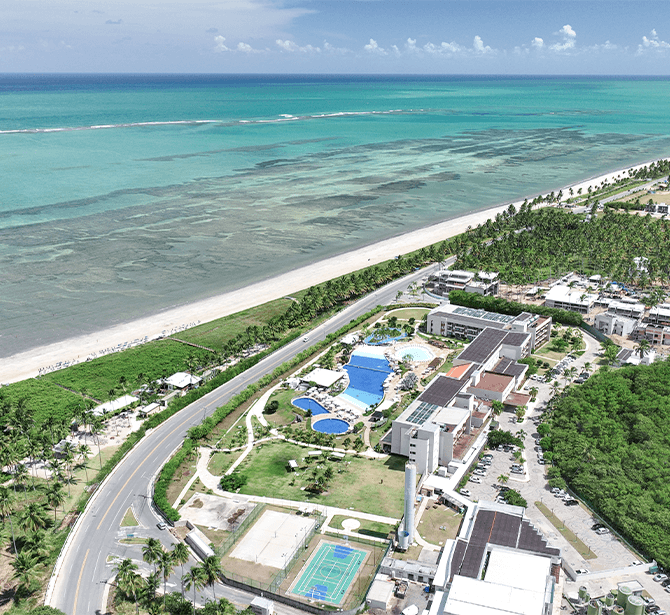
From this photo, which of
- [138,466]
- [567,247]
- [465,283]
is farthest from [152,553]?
[567,247]

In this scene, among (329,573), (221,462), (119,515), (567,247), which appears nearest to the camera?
(329,573)

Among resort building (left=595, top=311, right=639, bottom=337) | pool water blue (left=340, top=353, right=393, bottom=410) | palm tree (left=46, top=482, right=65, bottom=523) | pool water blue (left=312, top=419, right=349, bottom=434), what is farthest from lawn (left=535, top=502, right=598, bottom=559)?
resort building (left=595, top=311, right=639, bottom=337)

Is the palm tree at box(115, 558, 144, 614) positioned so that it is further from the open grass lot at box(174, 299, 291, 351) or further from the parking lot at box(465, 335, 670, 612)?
the open grass lot at box(174, 299, 291, 351)

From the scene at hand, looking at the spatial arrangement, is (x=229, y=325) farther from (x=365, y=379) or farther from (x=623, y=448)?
(x=623, y=448)

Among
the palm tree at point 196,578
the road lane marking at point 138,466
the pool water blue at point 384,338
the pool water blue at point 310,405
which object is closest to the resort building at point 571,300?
the pool water blue at point 384,338

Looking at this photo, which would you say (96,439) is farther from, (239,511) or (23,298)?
(23,298)

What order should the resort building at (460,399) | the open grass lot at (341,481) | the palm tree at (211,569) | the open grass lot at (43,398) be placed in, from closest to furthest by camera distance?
the palm tree at (211,569), the open grass lot at (341,481), the resort building at (460,399), the open grass lot at (43,398)

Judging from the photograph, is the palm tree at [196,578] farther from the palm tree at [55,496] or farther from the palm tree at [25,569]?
the palm tree at [55,496]
